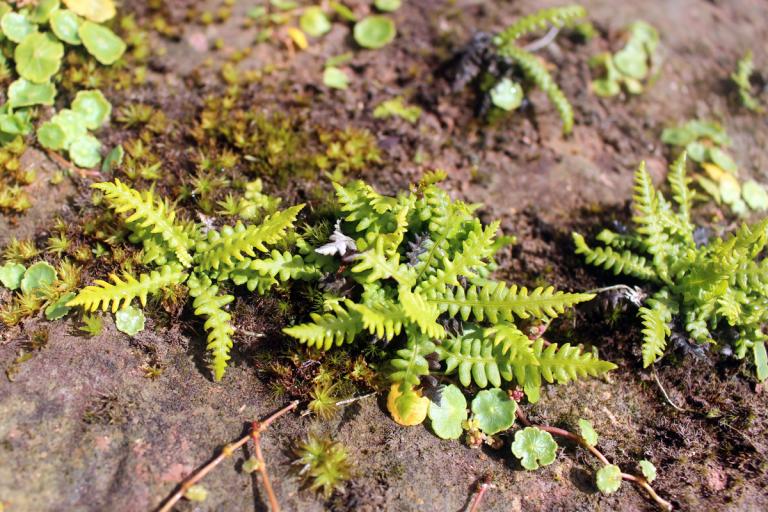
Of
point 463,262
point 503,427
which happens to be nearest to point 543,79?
point 463,262

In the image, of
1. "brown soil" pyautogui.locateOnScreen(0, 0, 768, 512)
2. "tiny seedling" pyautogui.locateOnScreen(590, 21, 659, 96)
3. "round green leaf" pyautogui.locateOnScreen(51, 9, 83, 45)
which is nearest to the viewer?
"brown soil" pyautogui.locateOnScreen(0, 0, 768, 512)

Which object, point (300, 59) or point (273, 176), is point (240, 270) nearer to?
point (273, 176)

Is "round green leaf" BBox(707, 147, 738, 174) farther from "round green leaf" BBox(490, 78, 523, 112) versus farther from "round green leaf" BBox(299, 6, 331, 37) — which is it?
"round green leaf" BBox(299, 6, 331, 37)

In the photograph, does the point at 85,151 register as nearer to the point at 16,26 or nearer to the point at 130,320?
the point at 16,26

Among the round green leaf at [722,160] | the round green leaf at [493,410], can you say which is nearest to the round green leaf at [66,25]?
Answer: the round green leaf at [493,410]

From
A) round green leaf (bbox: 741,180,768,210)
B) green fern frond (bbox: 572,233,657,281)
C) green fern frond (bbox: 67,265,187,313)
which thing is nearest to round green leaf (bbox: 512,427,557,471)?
green fern frond (bbox: 572,233,657,281)

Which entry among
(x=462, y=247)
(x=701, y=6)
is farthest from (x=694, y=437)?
(x=701, y=6)
